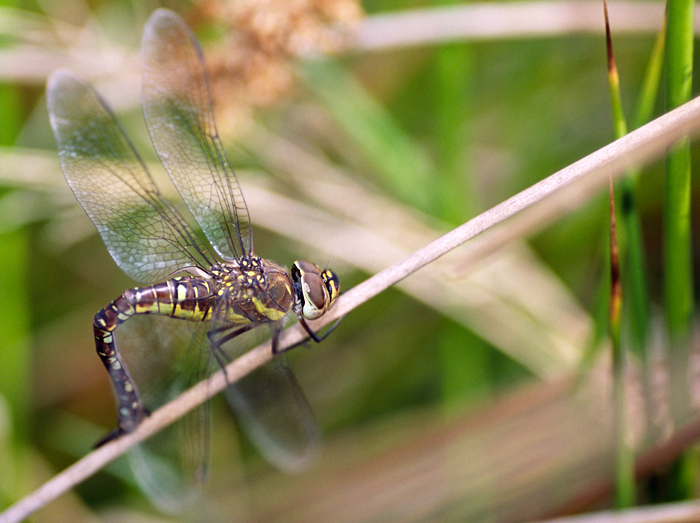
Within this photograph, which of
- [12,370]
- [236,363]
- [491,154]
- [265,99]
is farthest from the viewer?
[491,154]

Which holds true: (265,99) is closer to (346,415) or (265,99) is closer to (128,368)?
(128,368)

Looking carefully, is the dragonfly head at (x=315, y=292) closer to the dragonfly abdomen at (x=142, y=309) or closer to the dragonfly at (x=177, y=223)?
the dragonfly at (x=177, y=223)

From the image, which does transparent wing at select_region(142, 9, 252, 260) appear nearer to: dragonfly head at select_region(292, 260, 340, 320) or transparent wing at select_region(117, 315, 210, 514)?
dragonfly head at select_region(292, 260, 340, 320)

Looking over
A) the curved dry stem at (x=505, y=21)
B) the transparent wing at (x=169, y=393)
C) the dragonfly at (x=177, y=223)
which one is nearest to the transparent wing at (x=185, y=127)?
the dragonfly at (x=177, y=223)

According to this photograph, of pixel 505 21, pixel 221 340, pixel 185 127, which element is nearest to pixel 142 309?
pixel 221 340

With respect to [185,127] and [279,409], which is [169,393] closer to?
[279,409]

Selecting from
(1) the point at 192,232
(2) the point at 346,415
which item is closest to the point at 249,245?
(1) the point at 192,232

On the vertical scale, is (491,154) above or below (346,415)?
above
